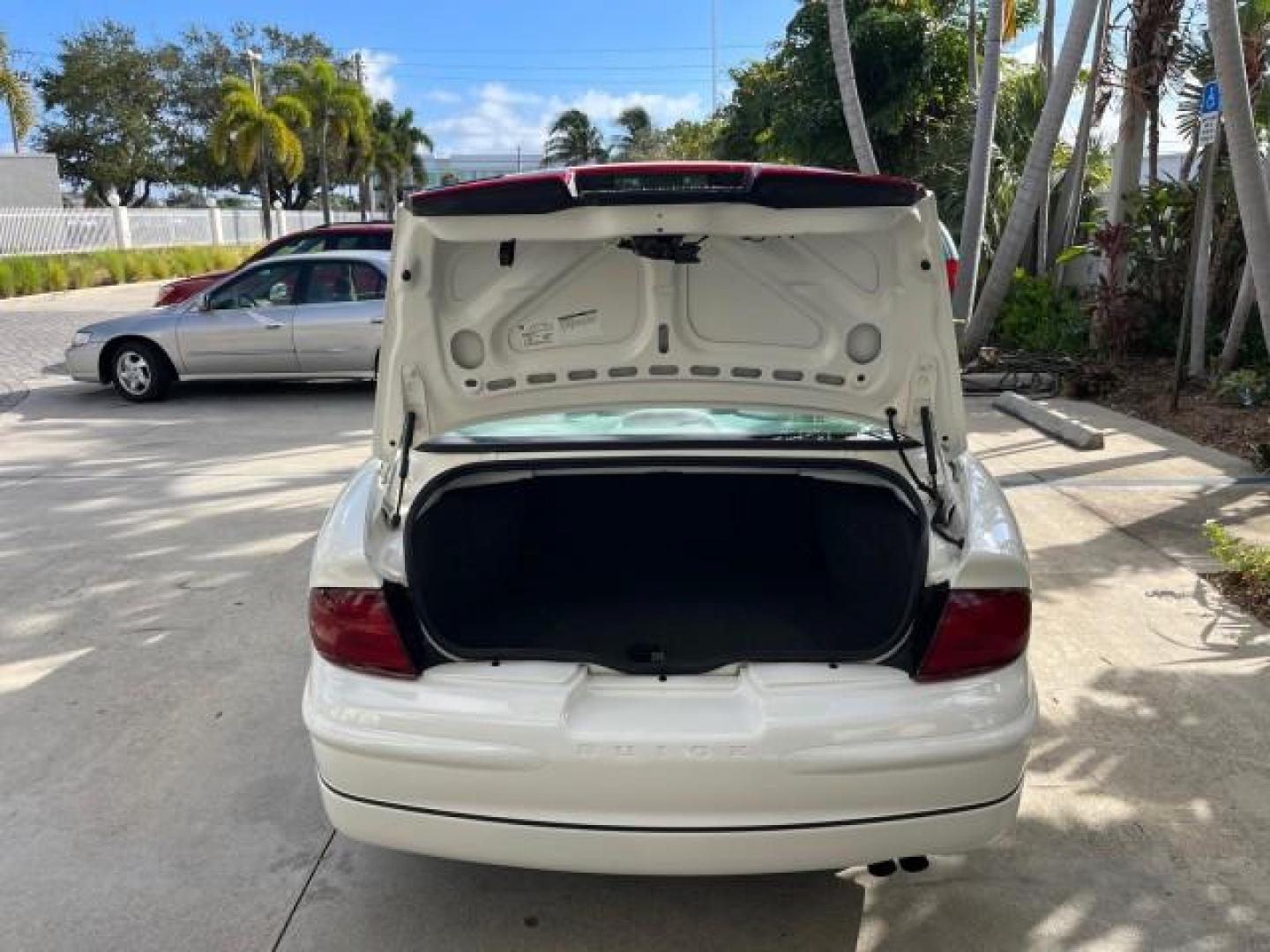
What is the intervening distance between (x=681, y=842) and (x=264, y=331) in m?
8.94

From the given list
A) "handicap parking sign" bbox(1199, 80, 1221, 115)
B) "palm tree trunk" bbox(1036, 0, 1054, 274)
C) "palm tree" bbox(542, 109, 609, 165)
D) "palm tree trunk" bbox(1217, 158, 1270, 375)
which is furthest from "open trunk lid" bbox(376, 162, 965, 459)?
"palm tree" bbox(542, 109, 609, 165)

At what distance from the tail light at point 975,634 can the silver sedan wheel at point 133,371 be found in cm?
968

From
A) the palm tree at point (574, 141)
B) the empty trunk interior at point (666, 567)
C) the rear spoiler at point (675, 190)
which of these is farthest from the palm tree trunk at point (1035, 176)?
the palm tree at point (574, 141)

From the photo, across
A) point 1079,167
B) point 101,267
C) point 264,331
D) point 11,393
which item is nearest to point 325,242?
point 264,331

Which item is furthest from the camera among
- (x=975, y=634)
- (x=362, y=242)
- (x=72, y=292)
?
(x=72, y=292)

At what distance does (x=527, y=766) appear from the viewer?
214 cm

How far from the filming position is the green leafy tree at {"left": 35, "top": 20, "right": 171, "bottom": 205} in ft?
150

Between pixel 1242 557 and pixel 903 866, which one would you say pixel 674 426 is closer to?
pixel 903 866

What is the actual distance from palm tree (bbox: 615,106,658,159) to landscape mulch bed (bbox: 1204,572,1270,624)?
6342 centimetres

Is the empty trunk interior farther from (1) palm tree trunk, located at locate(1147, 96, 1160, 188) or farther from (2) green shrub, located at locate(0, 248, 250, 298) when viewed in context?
(2) green shrub, located at locate(0, 248, 250, 298)

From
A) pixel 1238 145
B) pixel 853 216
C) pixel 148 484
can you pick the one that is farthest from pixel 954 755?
pixel 148 484

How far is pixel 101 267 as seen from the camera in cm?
2494

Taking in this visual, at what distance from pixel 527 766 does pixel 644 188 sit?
132 cm

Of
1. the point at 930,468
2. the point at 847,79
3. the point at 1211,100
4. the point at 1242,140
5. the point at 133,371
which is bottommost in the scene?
the point at 133,371
